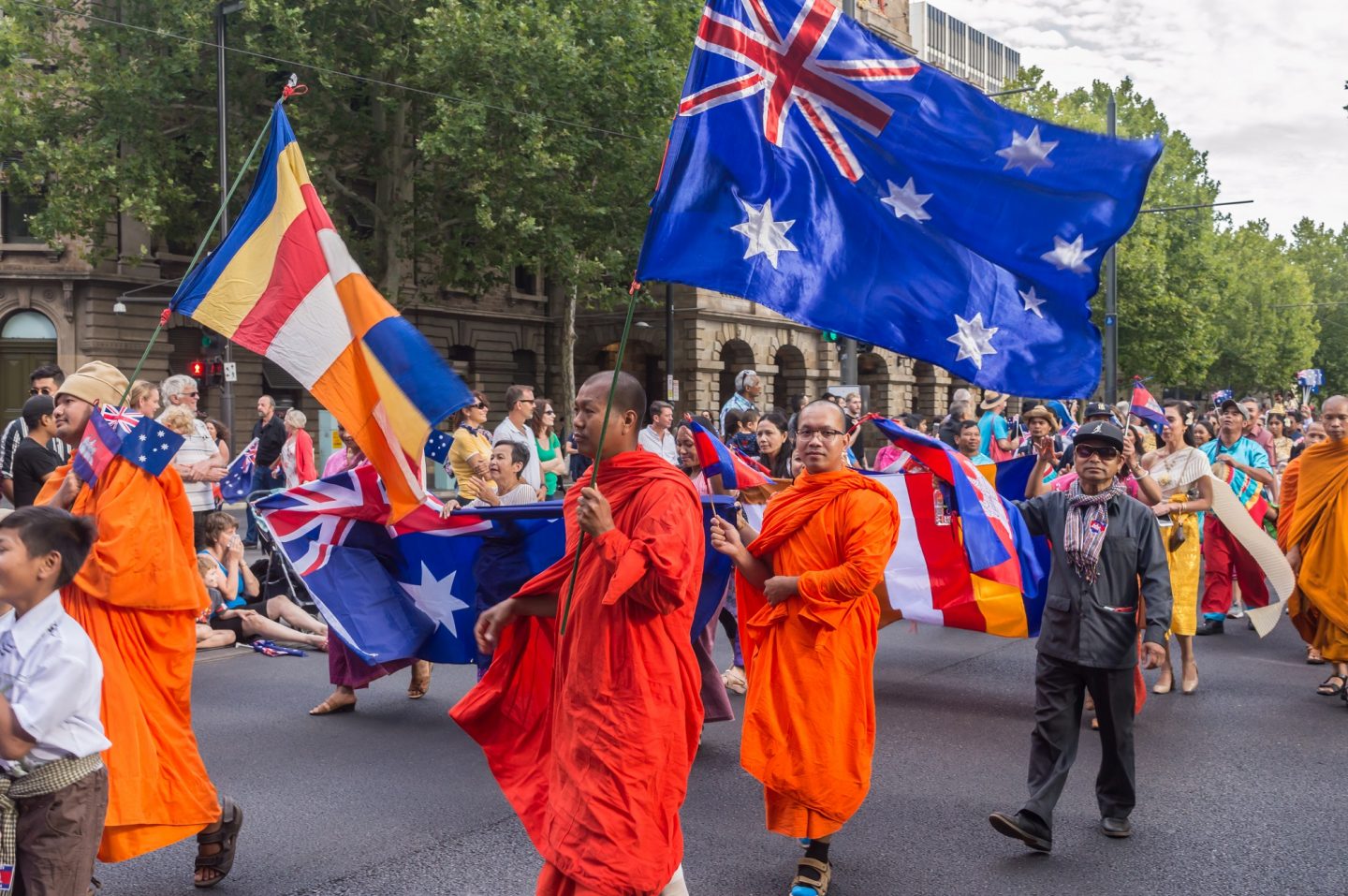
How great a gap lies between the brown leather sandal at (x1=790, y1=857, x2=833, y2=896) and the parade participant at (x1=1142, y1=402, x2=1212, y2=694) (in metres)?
4.68

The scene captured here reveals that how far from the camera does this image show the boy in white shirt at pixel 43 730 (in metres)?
3.20

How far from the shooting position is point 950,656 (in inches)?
395

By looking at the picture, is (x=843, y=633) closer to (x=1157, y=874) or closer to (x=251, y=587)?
(x=1157, y=874)

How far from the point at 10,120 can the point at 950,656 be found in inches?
971

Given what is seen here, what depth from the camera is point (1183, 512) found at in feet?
28.2

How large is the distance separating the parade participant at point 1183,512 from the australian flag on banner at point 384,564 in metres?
4.67

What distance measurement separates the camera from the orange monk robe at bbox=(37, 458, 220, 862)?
14.1 feet

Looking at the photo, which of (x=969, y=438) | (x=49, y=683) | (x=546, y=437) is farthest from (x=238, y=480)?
(x=49, y=683)

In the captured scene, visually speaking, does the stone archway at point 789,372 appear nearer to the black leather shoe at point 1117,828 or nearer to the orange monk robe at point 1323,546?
the orange monk robe at point 1323,546

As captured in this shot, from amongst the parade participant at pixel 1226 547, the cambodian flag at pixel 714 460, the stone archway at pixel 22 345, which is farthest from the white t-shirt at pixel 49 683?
the stone archway at pixel 22 345

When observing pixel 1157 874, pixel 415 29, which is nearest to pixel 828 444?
pixel 1157 874

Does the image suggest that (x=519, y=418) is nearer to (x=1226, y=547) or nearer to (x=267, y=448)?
(x=267, y=448)

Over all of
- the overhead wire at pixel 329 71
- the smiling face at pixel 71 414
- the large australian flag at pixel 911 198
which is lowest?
the smiling face at pixel 71 414

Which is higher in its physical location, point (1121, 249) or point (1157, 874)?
point (1121, 249)
